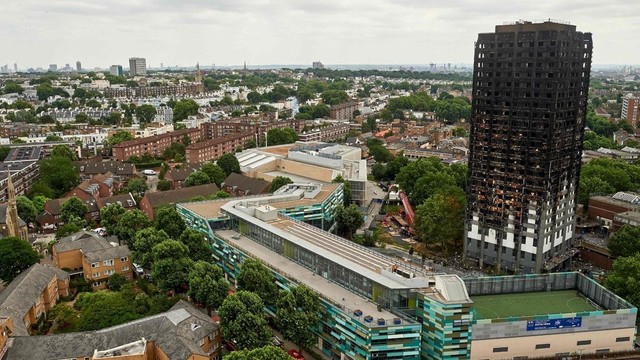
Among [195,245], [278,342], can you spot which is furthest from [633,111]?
[278,342]

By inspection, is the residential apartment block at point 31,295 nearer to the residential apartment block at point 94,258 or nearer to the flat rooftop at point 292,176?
the residential apartment block at point 94,258

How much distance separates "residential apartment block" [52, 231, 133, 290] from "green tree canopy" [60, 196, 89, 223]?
15279 millimetres

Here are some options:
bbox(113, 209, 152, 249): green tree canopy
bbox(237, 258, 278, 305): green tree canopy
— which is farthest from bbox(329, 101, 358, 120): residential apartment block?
bbox(237, 258, 278, 305): green tree canopy

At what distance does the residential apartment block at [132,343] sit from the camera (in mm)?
33250

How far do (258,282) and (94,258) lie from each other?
18.8 metres

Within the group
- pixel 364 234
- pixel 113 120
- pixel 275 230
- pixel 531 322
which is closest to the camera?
pixel 531 322

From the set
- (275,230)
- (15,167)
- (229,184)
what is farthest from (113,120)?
(275,230)

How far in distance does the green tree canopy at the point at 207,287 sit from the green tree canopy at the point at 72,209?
106ft

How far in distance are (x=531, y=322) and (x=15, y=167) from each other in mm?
81257

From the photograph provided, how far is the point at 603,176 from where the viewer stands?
77.1 metres

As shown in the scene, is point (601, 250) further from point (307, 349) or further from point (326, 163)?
point (326, 163)

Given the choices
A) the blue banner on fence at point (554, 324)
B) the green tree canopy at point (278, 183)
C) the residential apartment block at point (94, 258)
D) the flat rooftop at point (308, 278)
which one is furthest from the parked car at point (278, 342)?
the green tree canopy at point (278, 183)

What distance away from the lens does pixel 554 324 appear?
38531 millimetres

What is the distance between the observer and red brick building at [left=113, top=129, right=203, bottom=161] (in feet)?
349
